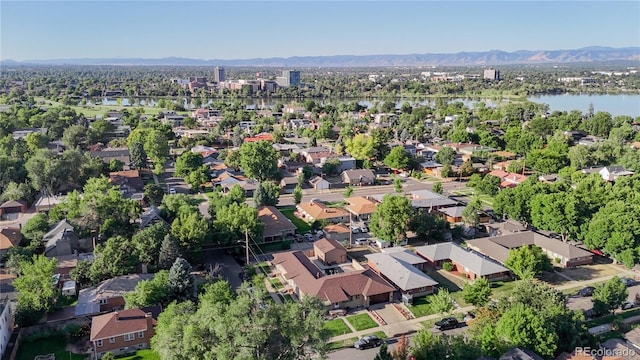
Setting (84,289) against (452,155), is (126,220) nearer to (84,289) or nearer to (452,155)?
(84,289)

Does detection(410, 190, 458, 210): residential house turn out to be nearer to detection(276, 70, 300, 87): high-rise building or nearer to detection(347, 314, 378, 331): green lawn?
detection(347, 314, 378, 331): green lawn

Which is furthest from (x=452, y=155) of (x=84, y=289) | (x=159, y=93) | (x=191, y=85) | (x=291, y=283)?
(x=191, y=85)

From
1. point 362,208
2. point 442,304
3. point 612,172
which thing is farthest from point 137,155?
point 612,172

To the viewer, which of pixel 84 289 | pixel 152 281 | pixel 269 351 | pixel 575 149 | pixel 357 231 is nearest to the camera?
pixel 269 351

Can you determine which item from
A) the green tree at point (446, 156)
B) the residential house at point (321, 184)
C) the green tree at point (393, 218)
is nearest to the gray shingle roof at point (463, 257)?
the green tree at point (393, 218)

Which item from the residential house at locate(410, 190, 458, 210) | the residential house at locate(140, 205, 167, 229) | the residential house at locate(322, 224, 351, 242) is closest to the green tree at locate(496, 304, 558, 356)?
the residential house at locate(322, 224, 351, 242)

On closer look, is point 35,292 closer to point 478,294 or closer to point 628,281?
point 478,294
